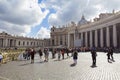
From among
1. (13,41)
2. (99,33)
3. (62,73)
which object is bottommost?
(62,73)

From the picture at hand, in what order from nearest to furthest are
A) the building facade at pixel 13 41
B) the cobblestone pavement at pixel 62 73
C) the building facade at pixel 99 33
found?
the cobblestone pavement at pixel 62 73
the building facade at pixel 99 33
the building facade at pixel 13 41

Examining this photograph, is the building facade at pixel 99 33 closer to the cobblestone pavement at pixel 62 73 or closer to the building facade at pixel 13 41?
the building facade at pixel 13 41

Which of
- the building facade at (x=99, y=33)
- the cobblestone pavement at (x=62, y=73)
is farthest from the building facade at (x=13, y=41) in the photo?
the cobblestone pavement at (x=62, y=73)

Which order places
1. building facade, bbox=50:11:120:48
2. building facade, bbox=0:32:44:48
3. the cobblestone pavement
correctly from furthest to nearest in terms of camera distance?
building facade, bbox=0:32:44:48 < building facade, bbox=50:11:120:48 < the cobblestone pavement

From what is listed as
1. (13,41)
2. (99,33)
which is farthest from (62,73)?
(13,41)

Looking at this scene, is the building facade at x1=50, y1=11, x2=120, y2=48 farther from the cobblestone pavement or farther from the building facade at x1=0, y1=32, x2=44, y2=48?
the cobblestone pavement

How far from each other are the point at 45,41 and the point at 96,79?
143m

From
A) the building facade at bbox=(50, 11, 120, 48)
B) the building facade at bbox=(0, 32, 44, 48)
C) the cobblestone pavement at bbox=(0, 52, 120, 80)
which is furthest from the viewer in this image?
the building facade at bbox=(0, 32, 44, 48)

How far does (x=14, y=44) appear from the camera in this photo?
114 meters

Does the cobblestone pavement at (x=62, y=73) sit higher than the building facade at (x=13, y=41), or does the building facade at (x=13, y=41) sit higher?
the building facade at (x=13, y=41)

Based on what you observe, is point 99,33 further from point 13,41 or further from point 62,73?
point 13,41

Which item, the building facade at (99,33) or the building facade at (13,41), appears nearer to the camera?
the building facade at (99,33)

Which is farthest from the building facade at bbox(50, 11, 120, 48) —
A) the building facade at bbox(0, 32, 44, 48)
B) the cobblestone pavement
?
the cobblestone pavement

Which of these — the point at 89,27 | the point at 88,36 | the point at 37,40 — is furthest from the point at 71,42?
the point at 37,40
